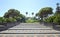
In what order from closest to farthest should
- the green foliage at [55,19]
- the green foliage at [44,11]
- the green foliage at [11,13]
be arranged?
the green foliage at [55,19] < the green foliage at [44,11] < the green foliage at [11,13]

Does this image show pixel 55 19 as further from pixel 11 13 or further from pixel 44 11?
pixel 11 13

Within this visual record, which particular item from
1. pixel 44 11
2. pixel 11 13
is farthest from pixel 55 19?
pixel 11 13

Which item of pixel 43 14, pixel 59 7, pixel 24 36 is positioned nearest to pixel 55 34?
pixel 24 36

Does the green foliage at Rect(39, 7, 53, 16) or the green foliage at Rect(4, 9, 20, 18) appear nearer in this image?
the green foliage at Rect(39, 7, 53, 16)

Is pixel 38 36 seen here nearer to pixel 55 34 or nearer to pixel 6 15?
pixel 55 34

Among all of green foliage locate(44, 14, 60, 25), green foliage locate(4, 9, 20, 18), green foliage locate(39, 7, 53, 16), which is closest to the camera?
green foliage locate(44, 14, 60, 25)

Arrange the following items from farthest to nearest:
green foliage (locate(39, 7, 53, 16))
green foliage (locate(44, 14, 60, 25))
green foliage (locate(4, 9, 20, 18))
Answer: green foliage (locate(4, 9, 20, 18)), green foliage (locate(39, 7, 53, 16)), green foliage (locate(44, 14, 60, 25))

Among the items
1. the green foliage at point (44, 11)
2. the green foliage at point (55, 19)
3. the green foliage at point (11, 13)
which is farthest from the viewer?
the green foliage at point (11, 13)

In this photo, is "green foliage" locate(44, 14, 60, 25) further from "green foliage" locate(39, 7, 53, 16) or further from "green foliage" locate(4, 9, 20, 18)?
"green foliage" locate(4, 9, 20, 18)

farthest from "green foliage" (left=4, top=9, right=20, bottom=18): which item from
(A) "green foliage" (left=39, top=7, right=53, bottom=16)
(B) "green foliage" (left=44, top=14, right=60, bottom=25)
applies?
(B) "green foliage" (left=44, top=14, right=60, bottom=25)

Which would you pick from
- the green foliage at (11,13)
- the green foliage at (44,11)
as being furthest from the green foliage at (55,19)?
the green foliage at (11,13)

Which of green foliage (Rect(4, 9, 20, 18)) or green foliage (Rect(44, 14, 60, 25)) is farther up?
green foliage (Rect(4, 9, 20, 18))

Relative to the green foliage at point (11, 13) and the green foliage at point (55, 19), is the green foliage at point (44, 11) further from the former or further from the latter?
the green foliage at point (55, 19)

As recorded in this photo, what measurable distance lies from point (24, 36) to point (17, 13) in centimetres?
7584
